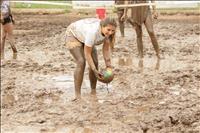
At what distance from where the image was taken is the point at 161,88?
9.48 meters

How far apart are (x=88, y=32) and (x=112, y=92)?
4.93 ft

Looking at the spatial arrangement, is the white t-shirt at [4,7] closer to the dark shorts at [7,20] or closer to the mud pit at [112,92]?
the dark shorts at [7,20]

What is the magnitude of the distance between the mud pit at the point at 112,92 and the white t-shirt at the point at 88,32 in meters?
0.94

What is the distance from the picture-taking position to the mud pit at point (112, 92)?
24.3ft

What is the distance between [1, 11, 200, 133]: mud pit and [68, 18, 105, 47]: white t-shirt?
0.94 metres

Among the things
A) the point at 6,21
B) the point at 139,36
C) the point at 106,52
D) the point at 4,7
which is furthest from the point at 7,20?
the point at 106,52

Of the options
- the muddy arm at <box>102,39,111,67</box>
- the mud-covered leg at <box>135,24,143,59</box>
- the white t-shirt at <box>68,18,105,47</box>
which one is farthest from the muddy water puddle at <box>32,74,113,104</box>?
the mud-covered leg at <box>135,24,143,59</box>

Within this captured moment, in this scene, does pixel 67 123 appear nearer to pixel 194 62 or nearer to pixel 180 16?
pixel 194 62

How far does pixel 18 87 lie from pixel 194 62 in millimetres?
3845

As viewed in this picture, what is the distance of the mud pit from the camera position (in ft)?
24.3

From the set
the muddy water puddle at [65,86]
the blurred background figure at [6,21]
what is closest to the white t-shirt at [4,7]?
the blurred background figure at [6,21]

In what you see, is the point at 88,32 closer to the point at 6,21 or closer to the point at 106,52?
the point at 106,52

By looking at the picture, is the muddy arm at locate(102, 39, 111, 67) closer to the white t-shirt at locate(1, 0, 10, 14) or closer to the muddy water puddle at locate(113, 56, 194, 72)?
the muddy water puddle at locate(113, 56, 194, 72)

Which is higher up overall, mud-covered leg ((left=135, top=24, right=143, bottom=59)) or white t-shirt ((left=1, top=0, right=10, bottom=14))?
white t-shirt ((left=1, top=0, right=10, bottom=14))
